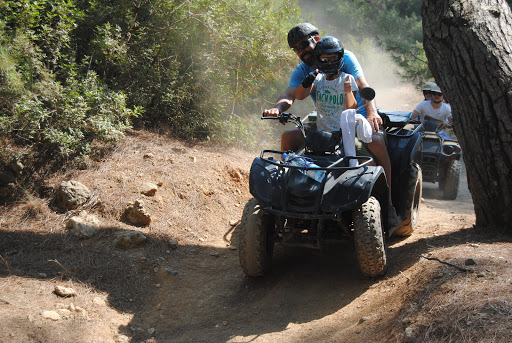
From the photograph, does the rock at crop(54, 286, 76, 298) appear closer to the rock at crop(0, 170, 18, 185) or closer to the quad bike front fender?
the rock at crop(0, 170, 18, 185)

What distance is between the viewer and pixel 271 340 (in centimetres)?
372

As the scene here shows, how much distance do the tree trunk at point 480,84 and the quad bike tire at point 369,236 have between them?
128cm

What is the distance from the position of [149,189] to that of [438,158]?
5312 millimetres

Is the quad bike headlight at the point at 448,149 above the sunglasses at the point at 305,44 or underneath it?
underneath

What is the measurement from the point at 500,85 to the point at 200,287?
3.45 meters

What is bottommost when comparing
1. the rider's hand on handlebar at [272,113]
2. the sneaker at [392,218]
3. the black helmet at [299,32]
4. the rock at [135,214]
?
the rock at [135,214]

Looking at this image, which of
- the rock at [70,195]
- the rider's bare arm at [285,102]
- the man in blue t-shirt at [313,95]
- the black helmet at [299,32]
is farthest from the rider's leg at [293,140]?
the rock at [70,195]

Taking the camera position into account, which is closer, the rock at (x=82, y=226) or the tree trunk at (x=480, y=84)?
the tree trunk at (x=480, y=84)

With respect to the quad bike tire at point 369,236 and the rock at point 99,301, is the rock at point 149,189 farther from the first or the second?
the quad bike tire at point 369,236

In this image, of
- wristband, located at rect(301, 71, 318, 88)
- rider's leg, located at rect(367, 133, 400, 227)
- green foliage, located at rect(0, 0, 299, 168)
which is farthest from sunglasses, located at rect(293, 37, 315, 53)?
green foliage, located at rect(0, 0, 299, 168)

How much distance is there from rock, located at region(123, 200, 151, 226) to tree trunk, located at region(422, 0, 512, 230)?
3.57m

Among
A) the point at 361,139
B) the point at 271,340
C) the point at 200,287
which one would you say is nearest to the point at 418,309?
the point at 271,340

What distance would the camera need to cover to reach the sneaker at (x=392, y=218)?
4.87m

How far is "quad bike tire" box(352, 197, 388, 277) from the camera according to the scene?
4.12 m
